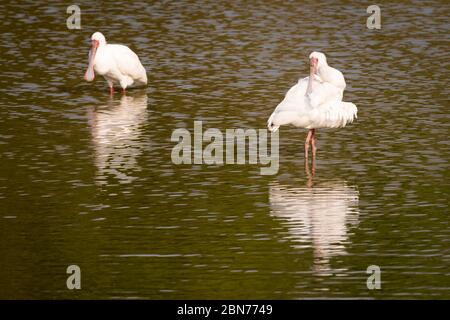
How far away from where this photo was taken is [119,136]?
20891 mm

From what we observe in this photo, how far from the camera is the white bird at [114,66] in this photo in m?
24.3

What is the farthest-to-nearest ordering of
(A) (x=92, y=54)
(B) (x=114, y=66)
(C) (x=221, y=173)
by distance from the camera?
1. (B) (x=114, y=66)
2. (A) (x=92, y=54)
3. (C) (x=221, y=173)

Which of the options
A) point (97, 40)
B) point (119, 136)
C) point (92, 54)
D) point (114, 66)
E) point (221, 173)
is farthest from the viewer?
point (97, 40)

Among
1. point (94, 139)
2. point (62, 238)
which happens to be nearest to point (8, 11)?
point (94, 139)

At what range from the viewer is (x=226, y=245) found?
1520 centimetres

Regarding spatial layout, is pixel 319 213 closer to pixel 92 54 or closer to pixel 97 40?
pixel 92 54

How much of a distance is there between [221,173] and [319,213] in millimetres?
2304

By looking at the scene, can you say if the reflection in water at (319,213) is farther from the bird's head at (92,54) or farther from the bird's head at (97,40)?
the bird's head at (97,40)

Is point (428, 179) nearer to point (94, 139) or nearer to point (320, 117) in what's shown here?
point (320, 117)

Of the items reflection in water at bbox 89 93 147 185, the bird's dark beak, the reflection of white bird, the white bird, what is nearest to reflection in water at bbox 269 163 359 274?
the reflection of white bird

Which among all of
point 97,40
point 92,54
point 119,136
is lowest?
point 119,136

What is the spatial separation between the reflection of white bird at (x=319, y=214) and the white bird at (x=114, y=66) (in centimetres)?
715

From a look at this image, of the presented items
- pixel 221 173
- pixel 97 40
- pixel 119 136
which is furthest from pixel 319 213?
pixel 97 40
